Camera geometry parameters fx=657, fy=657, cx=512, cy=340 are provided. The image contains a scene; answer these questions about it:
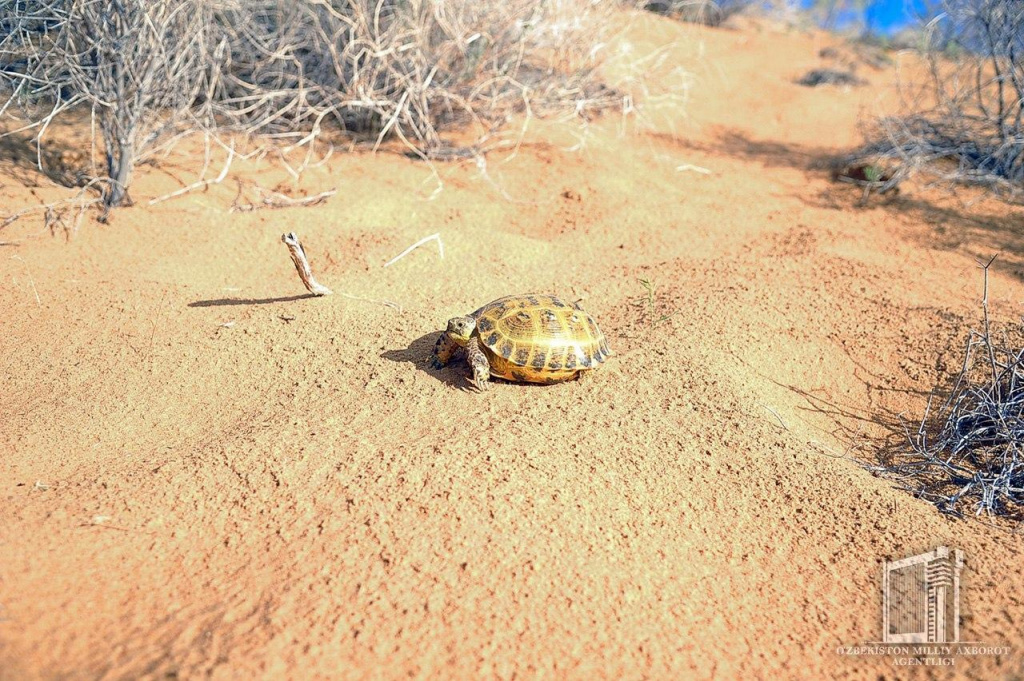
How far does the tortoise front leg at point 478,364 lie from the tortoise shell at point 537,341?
4 cm

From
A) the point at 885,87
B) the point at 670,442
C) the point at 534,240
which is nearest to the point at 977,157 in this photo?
the point at 885,87

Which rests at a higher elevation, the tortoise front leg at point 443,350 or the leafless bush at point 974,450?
the leafless bush at point 974,450

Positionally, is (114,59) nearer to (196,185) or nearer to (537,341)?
(196,185)

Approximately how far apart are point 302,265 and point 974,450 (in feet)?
11.2

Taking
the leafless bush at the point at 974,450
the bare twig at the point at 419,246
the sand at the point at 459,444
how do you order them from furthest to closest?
the bare twig at the point at 419,246 < the leafless bush at the point at 974,450 < the sand at the point at 459,444

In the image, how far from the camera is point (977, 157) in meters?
6.54

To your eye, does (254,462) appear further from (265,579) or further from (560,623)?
(560,623)

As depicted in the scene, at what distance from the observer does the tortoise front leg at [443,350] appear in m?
3.28

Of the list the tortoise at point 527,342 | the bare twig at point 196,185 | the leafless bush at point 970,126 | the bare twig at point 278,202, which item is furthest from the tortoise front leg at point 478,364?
the leafless bush at point 970,126

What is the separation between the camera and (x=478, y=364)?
3.09 metres

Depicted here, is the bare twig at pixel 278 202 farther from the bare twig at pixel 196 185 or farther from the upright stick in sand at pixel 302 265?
the upright stick in sand at pixel 302 265

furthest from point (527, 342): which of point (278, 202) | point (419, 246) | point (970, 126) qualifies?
point (970, 126)

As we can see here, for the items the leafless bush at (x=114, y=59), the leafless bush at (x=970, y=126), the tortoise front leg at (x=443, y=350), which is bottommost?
the tortoise front leg at (x=443, y=350)

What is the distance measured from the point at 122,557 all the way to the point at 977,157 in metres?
7.78
